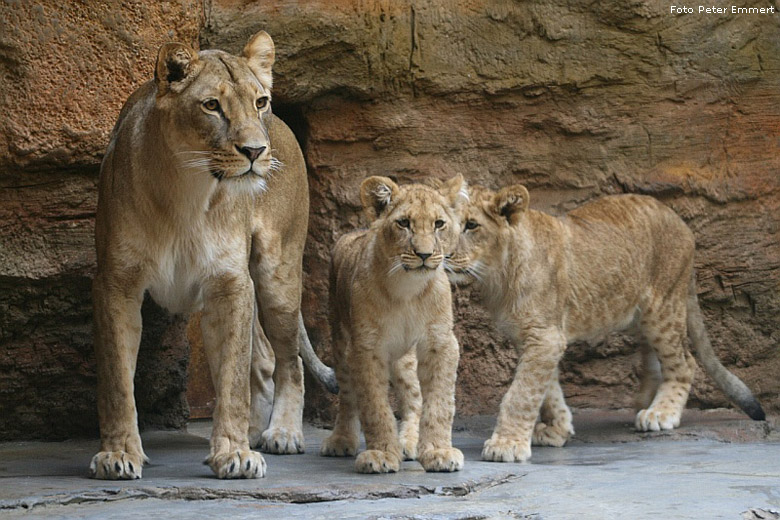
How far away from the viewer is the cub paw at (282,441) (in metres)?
6.07

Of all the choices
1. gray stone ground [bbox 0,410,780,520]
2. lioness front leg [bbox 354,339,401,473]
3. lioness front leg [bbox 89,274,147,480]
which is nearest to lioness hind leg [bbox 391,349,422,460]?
gray stone ground [bbox 0,410,780,520]

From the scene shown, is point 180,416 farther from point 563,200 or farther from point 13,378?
point 563,200

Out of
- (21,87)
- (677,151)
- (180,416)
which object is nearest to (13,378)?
(180,416)

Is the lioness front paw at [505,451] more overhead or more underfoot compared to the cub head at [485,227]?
more underfoot

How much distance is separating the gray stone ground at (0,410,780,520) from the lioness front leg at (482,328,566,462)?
12 centimetres

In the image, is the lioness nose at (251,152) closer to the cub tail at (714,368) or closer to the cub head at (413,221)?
the cub head at (413,221)

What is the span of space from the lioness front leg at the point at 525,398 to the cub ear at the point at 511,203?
639 millimetres

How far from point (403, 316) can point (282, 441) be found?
113 cm

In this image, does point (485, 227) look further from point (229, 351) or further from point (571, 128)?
point (229, 351)

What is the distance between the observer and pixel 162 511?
13.8 ft

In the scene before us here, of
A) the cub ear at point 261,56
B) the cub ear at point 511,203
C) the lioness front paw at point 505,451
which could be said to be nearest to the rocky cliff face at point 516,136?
the cub ear at point 511,203

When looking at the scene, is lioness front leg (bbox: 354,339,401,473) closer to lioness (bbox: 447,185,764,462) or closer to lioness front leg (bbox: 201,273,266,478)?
lioness front leg (bbox: 201,273,266,478)

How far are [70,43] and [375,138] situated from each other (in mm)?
Answer: 2033

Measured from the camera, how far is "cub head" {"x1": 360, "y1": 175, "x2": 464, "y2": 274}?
17.2 feet
